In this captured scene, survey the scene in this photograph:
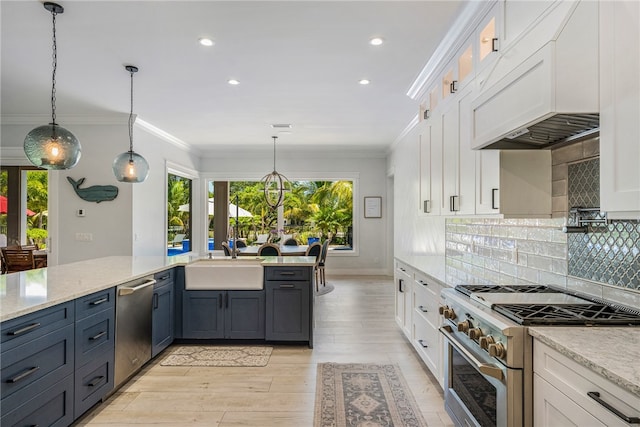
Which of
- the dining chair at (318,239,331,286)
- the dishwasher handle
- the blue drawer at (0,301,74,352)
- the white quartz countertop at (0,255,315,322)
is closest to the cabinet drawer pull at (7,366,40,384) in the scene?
the blue drawer at (0,301,74,352)

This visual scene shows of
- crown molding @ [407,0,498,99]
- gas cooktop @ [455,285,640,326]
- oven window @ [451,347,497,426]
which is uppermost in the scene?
crown molding @ [407,0,498,99]

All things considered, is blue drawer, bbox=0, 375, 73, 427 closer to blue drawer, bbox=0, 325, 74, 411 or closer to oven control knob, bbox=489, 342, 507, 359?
blue drawer, bbox=0, 325, 74, 411

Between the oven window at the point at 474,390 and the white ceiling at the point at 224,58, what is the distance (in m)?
2.27

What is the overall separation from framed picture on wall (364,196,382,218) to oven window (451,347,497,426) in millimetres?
6005

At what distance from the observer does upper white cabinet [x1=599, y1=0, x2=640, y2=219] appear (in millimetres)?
1262

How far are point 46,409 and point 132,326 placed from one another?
914mm

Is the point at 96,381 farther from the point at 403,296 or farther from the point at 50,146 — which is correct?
the point at 403,296

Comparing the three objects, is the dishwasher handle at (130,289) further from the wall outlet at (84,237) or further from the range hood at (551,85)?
the wall outlet at (84,237)

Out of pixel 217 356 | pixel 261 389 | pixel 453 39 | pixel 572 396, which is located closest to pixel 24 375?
pixel 261 389

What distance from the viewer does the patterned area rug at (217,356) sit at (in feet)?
10.9

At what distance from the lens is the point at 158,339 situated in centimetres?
338

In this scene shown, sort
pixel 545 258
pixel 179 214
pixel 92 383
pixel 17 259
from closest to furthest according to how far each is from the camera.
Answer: pixel 545 258, pixel 92 383, pixel 17 259, pixel 179 214

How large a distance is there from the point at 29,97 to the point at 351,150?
211 inches

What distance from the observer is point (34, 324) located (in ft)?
6.36
